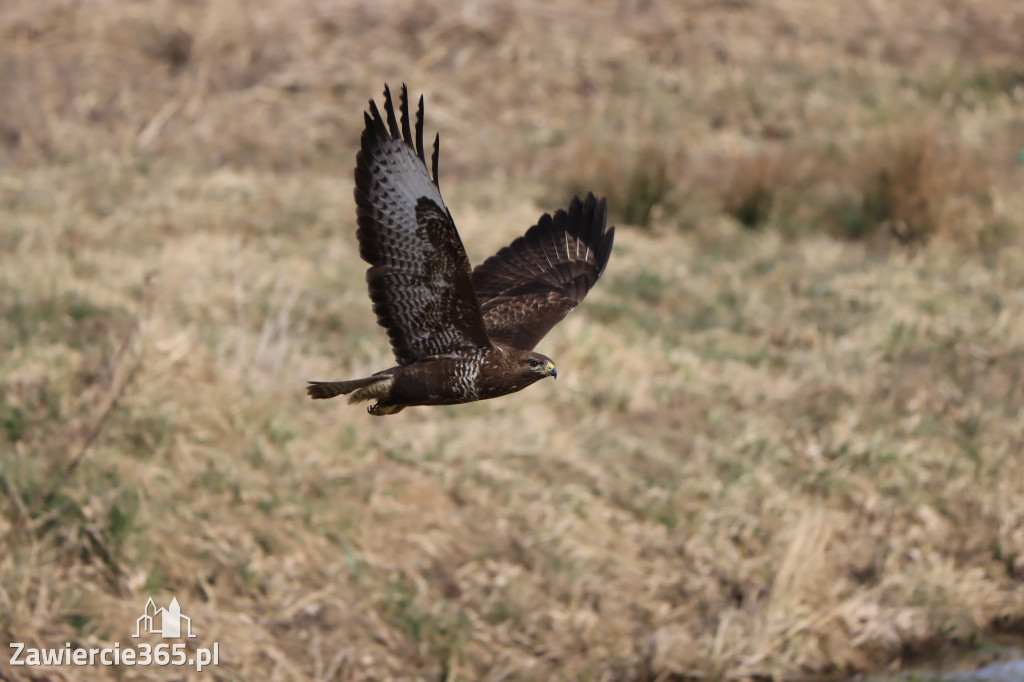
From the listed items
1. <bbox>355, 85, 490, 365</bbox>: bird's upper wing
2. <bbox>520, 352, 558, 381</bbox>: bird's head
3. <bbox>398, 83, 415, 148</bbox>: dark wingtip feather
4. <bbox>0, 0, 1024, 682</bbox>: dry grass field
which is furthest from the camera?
<bbox>0, 0, 1024, 682</bbox>: dry grass field

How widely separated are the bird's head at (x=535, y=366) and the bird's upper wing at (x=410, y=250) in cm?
16

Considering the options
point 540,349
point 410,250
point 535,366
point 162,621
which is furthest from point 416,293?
point 540,349

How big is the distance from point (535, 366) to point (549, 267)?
1.51m

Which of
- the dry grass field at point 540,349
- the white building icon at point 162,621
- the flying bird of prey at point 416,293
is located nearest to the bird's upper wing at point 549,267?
the flying bird of prey at point 416,293

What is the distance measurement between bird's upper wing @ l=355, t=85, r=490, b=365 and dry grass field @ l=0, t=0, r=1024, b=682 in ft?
5.25

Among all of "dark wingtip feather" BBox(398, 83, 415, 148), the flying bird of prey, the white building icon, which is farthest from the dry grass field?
"dark wingtip feather" BBox(398, 83, 415, 148)

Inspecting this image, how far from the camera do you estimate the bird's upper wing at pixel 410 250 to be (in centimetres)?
397

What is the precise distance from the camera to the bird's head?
4.20 m

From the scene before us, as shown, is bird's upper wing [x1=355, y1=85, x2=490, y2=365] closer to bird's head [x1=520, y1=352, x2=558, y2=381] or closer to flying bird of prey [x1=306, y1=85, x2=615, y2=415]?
flying bird of prey [x1=306, y1=85, x2=615, y2=415]

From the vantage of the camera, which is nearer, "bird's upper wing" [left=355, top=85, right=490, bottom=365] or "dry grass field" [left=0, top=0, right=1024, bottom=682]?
"bird's upper wing" [left=355, top=85, right=490, bottom=365]

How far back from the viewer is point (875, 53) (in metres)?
14.3

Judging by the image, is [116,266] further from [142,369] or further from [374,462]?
[374,462]

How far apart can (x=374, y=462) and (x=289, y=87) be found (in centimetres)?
666

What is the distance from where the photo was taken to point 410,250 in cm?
410
